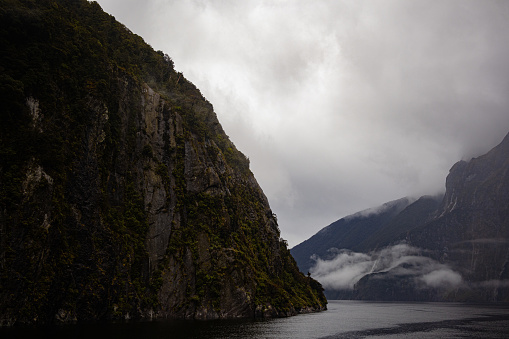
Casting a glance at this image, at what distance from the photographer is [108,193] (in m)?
82.6

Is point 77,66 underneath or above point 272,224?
above

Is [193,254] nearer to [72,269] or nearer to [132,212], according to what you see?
[132,212]

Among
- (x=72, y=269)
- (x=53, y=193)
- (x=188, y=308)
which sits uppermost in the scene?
(x=53, y=193)

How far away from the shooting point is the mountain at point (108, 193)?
2343 inches

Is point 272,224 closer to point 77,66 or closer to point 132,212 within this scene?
point 132,212

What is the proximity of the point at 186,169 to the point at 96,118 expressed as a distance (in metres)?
30.2

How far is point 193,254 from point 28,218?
138 ft

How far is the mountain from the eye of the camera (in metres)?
59.5

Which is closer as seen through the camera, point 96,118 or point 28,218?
point 28,218

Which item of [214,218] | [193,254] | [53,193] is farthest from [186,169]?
[53,193]

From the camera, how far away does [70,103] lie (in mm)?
74812

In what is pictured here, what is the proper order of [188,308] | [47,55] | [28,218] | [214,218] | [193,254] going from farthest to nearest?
1. [214,218]
2. [193,254]
3. [188,308]
4. [47,55]
5. [28,218]

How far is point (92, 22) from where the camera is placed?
10738cm

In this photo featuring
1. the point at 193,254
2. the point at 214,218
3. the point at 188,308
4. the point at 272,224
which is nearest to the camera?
the point at 188,308
